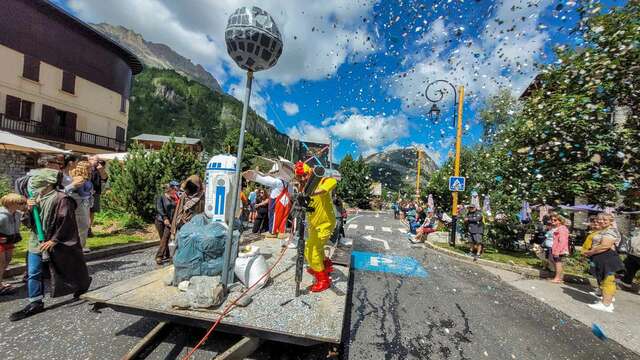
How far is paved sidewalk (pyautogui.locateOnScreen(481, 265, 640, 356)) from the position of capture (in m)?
4.40

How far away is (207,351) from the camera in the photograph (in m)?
3.11

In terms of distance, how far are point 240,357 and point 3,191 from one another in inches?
415

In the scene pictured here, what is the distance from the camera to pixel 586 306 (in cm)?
552

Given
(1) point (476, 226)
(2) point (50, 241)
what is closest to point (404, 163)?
(1) point (476, 226)

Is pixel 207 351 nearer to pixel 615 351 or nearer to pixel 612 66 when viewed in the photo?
pixel 615 351

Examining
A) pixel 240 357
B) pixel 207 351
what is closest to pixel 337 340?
pixel 240 357

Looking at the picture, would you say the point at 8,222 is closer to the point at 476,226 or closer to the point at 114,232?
the point at 114,232

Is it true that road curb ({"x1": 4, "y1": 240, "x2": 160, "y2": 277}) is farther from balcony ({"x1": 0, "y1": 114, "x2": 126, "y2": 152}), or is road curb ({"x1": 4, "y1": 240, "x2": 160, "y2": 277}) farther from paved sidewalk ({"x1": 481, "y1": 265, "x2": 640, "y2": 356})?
balcony ({"x1": 0, "y1": 114, "x2": 126, "y2": 152})

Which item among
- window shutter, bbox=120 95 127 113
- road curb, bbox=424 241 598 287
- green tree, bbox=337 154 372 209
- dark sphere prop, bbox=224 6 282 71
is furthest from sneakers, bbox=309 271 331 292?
green tree, bbox=337 154 372 209

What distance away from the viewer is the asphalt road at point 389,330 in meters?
3.14

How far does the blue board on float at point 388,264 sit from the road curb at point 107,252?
221 inches

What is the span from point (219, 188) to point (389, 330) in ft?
10.9

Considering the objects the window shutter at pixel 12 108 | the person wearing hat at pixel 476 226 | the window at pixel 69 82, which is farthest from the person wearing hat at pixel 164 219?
the window at pixel 69 82

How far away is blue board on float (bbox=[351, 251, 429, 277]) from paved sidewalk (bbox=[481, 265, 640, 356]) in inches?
84.3
